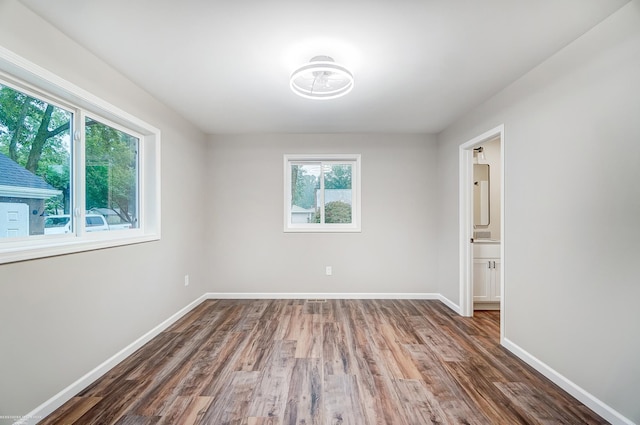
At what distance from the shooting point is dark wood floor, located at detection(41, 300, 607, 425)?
5.68ft

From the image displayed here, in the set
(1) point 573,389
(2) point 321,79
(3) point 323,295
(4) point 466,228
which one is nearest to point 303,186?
(3) point 323,295

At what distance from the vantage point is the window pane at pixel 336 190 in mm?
4301

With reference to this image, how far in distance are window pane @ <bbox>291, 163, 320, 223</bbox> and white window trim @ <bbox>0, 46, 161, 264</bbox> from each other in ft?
6.18

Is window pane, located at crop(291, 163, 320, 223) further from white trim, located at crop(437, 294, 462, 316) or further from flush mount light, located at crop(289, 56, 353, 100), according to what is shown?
white trim, located at crop(437, 294, 462, 316)

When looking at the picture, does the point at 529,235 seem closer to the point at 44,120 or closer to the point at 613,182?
the point at 613,182

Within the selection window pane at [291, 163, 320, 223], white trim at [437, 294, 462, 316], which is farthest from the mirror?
window pane at [291, 163, 320, 223]

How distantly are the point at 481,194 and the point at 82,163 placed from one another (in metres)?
4.55

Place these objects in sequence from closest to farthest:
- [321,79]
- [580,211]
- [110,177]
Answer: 1. [580,211]
2. [321,79]
3. [110,177]

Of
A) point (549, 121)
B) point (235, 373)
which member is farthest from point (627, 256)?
point (235, 373)

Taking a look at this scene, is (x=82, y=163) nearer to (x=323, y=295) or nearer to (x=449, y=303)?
(x=323, y=295)

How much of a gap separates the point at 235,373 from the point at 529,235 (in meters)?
2.65

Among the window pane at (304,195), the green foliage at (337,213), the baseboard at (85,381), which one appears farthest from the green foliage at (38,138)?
the green foliage at (337,213)

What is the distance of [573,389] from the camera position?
1.90 metres

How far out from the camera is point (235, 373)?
2.18 meters
